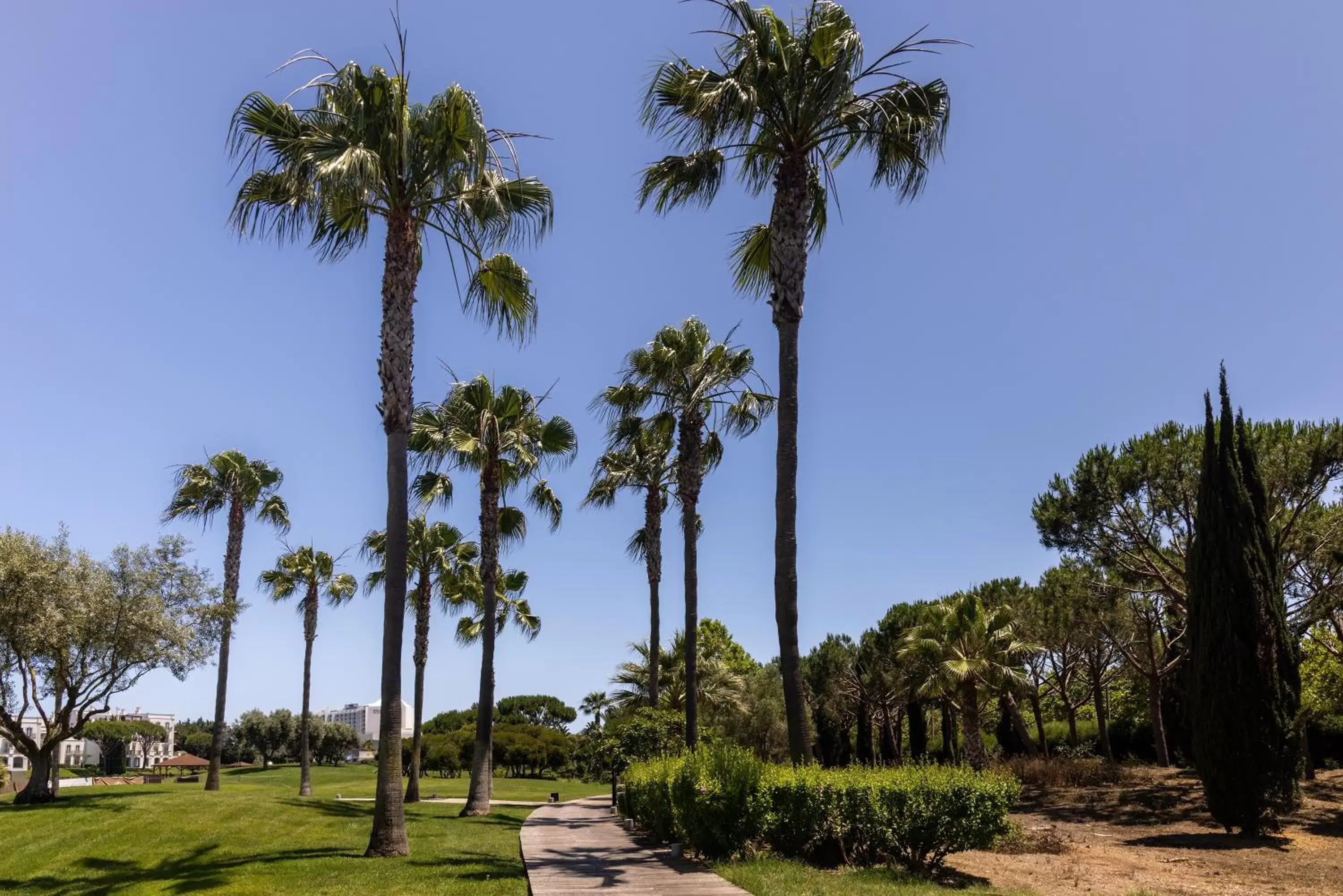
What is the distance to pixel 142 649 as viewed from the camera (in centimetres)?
2330

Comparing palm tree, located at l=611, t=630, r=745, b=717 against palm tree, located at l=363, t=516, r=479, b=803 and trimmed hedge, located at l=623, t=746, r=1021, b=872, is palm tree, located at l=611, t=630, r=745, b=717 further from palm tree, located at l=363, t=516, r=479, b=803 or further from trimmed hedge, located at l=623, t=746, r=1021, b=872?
trimmed hedge, located at l=623, t=746, r=1021, b=872

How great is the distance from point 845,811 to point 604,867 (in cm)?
356

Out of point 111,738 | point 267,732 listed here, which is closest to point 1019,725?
point 267,732

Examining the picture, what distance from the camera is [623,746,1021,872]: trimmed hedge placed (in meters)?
11.4

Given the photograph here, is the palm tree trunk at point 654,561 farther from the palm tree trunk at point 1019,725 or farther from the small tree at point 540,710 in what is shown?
the small tree at point 540,710

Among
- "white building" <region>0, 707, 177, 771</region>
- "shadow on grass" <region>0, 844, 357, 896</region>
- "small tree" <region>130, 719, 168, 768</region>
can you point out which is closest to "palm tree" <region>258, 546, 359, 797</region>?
"shadow on grass" <region>0, 844, 357, 896</region>

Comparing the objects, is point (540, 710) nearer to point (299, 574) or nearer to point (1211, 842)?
point (299, 574)

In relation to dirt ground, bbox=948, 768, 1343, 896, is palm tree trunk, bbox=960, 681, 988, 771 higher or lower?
higher

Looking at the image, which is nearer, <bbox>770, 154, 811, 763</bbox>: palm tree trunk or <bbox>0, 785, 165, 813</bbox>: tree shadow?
<bbox>770, 154, 811, 763</bbox>: palm tree trunk

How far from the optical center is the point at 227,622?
87.4ft

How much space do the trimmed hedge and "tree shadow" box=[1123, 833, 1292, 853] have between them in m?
6.98

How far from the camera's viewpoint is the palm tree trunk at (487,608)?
24.4m

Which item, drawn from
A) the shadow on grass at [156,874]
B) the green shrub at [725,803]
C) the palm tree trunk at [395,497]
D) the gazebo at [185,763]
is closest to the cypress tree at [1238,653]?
the green shrub at [725,803]

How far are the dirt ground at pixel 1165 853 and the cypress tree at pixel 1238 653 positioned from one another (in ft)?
3.16
